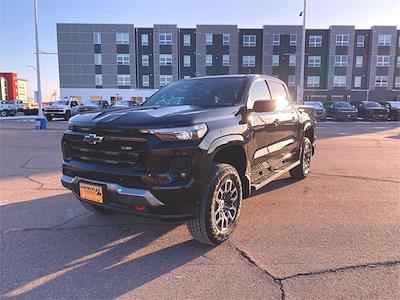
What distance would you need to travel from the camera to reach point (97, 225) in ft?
15.3

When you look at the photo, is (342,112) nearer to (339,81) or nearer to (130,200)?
(130,200)

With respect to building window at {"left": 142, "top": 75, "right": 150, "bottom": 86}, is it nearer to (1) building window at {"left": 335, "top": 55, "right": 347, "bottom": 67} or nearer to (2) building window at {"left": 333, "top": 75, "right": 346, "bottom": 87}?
(2) building window at {"left": 333, "top": 75, "right": 346, "bottom": 87}

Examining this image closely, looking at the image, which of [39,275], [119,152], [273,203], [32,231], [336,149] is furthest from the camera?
[336,149]

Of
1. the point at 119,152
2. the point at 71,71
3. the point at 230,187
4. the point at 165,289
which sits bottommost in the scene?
the point at 165,289

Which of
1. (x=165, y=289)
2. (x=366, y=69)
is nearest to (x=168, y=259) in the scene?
(x=165, y=289)

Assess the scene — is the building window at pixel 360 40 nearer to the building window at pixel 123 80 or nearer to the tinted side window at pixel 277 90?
the building window at pixel 123 80

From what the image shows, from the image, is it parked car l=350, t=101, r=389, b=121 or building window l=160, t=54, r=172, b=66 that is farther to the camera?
building window l=160, t=54, r=172, b=66

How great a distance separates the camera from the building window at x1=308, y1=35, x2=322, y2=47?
56.3m

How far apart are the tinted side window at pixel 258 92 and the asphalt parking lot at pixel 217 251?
1.67 meters

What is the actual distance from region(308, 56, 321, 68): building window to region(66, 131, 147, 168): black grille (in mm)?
57800

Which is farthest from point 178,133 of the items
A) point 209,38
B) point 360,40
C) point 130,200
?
point 360,40

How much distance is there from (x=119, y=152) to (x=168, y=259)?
1259mm

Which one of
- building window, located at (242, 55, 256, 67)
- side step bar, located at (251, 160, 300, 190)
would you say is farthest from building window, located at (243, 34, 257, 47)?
side step bar, located at (251, 160, 300, 190)

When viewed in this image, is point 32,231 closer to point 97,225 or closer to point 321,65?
point 97,225
